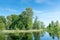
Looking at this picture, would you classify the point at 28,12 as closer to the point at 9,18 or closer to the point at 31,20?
the point at 31,20

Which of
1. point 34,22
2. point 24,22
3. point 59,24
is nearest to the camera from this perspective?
point 59,24

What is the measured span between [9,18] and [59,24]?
2637 cm

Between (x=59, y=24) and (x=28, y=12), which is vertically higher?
(x=28, y=12)

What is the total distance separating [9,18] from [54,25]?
74.2 feet

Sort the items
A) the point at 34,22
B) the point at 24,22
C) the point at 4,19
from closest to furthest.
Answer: the point at 24,22 → the point at 34,22 → the point at 4,19

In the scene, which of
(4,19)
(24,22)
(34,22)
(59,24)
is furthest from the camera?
(4,19)

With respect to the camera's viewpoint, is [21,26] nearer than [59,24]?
No

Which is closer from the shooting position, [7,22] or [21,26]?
[21,26]

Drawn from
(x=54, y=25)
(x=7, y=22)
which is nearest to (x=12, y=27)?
(x=7, y=22)

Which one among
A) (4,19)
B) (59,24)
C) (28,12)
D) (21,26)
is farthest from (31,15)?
(4,19)

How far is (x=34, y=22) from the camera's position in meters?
87.8

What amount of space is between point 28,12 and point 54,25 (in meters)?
13.3

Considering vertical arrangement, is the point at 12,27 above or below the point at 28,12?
below

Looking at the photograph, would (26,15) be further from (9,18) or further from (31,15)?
(9,18)
